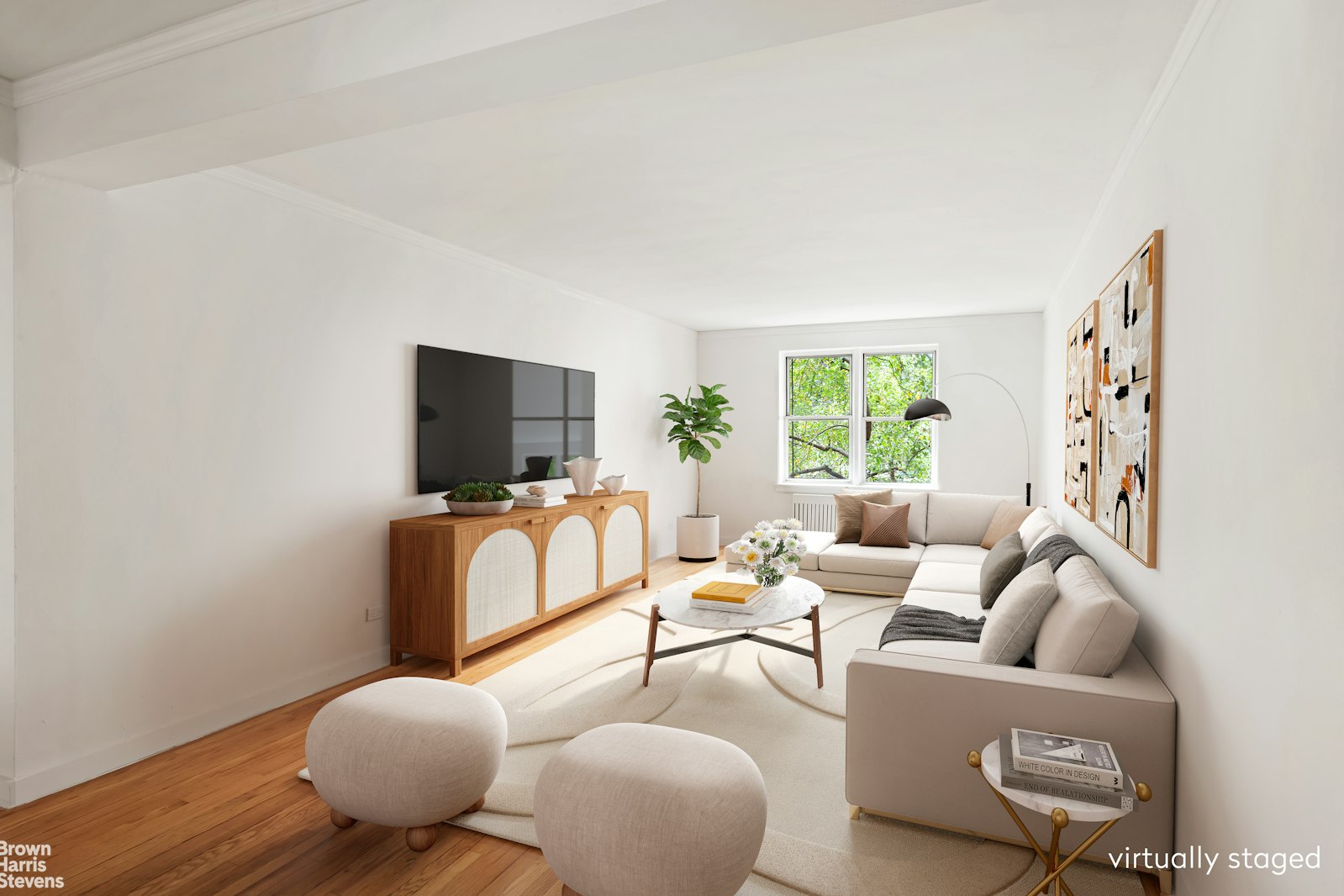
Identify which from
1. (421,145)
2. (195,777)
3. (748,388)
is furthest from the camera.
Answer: (748,388)

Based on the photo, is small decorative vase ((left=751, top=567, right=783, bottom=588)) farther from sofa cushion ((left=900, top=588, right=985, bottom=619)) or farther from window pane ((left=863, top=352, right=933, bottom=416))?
window pane ((left=863, top=352, right=933, bottom=416))

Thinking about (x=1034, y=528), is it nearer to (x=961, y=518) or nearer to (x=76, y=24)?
(x=961, y=518)

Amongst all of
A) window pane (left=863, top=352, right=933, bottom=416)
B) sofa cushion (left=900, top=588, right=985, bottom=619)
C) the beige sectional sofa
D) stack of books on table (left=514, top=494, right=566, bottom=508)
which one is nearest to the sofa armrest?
the beige sectional sofa

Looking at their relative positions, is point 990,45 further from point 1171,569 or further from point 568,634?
point 568,634

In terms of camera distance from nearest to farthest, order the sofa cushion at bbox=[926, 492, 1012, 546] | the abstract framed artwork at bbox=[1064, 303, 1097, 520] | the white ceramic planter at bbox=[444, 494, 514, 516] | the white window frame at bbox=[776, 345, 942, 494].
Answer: the abstract framed artwork at bbox=[1064, 303, 1097, 520], the white ceramic planter at bbox=[444, 494, 514, 516], the sofa cushion at bbox=[926, 492, 1012, 546], the white window frame at bbox=[776, 345, 942, 494]

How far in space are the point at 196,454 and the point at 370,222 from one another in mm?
1478

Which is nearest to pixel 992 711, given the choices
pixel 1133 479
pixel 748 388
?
pixel 1133 479

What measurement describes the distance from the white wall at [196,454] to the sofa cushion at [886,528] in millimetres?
3353

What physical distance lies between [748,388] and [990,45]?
18.5 ft

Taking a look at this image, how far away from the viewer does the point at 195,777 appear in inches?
104

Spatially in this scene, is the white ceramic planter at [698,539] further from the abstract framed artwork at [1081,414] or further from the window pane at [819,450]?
the abstract framed artwork at [1081,414]

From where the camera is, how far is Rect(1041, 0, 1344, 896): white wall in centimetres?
123

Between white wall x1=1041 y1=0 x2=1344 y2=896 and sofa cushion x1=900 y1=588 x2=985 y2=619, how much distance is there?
1413mm

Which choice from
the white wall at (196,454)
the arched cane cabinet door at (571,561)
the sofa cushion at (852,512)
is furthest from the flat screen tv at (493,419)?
the sofa cushion at (852,512)
